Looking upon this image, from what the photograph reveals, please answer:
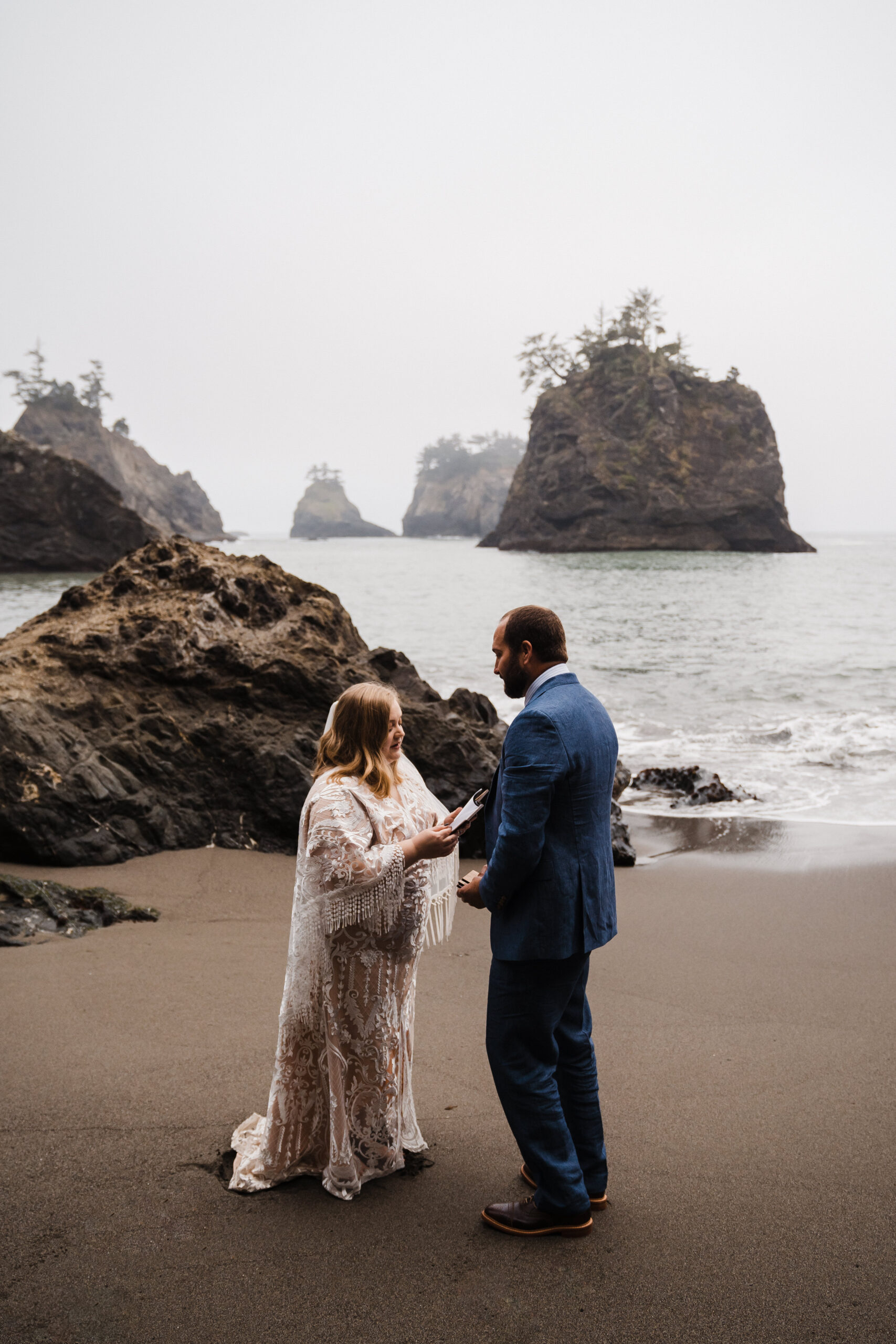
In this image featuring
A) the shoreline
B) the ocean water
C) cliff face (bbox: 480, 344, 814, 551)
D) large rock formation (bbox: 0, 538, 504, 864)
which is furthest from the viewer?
cliff face (bbox: 480, 344, 814, 551)

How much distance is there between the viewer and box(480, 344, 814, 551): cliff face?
7400 cm

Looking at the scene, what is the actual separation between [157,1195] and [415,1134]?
2.84ft

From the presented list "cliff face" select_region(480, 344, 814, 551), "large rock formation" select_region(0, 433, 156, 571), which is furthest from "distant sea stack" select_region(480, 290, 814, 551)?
"large rock formation" select_region(0, 433, 156, 571)

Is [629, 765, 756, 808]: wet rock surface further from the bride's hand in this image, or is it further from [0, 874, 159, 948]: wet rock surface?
the bride's hand

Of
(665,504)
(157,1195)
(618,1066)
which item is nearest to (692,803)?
(618,1066)

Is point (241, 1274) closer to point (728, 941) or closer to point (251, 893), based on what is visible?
point (251, 893)

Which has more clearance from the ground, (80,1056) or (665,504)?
(665,504)

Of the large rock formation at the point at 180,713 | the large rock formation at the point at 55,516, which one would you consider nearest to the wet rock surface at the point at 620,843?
the large rock formation at the point at 180,713

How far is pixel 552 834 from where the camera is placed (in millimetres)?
2652

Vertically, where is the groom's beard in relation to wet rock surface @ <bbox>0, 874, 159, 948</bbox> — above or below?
above

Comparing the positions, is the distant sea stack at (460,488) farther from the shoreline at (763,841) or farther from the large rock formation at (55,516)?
the shoreline at (763,841)

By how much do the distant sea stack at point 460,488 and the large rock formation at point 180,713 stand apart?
125 meters

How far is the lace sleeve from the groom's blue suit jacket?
307mm

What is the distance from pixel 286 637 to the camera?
750 centimetres
